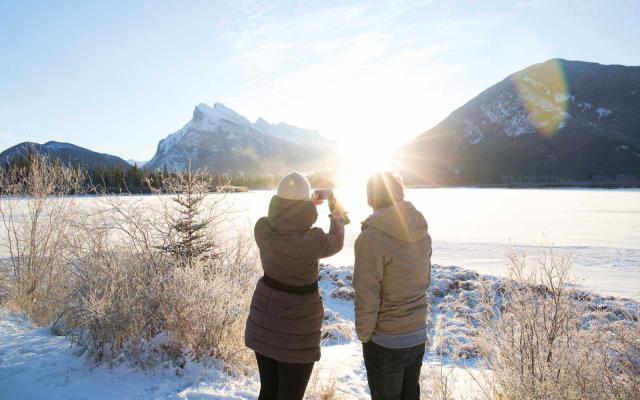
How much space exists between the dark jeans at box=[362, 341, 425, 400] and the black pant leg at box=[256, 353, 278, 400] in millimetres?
551

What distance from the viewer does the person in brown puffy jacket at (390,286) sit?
7.73 feet

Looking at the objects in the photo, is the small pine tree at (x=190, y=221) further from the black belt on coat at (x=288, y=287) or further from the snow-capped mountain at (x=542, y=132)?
the snow-capped mountain at (x=542, y=132)

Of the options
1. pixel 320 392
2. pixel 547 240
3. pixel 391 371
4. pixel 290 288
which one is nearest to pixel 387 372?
pixel 391 371

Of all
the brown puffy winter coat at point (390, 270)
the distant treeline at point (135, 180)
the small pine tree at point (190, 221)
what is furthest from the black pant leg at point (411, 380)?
the small pine tree at point (190, 221)

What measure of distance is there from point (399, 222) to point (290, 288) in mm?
734

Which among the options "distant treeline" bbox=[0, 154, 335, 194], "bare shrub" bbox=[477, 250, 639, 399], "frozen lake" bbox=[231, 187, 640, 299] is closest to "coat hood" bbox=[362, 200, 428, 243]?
"distant treeline" bbox=[0, 154, 335, 194]

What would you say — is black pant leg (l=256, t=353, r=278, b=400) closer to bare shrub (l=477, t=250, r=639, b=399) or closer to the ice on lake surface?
bare shrub (l=477, t=250, r=639, b=399)

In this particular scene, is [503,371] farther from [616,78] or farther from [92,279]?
[616,78]

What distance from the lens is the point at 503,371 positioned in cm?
411

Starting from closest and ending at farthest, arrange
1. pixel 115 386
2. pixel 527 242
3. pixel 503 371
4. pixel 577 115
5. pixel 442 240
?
pixel 115 386
pixel 503 371
pixel 527 242
pixel 442 240
pixel 577 115

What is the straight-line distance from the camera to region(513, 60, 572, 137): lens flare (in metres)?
148

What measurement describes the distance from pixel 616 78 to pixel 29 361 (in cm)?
20526

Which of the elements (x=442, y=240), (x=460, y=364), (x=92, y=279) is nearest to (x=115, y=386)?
(x=92, y=279)

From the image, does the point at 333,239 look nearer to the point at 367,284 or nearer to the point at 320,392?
the point at 367,284
